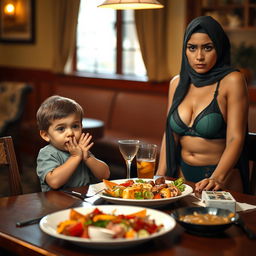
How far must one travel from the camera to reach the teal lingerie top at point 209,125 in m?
2.98

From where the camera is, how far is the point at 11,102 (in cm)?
719

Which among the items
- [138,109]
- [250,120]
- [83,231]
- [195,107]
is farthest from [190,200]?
[138,109]

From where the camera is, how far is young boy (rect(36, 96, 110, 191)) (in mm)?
2389

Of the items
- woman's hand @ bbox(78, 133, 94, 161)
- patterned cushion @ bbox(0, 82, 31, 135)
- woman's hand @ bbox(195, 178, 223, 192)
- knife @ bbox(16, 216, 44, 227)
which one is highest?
woman's hand @ bbox(78, 133, 94, 161)

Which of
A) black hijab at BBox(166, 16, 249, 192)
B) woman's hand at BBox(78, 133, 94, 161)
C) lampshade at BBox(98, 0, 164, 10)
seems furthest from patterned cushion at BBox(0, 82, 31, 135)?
woman's hand at BBox(78, 133, 94, 161)

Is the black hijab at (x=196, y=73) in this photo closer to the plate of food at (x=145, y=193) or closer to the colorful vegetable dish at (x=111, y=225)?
the plate of food at (x=145, y=193)

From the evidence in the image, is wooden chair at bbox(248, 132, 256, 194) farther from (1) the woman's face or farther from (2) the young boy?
(2) the young boy

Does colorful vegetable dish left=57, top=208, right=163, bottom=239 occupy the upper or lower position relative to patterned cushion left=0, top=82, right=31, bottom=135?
upper

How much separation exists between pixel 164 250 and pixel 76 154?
854mm

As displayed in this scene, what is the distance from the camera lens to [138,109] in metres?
6.65

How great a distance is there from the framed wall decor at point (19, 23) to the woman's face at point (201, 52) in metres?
5.61

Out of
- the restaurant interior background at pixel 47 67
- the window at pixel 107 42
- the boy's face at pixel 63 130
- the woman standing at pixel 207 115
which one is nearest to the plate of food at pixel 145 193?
the boy's face at pixel 63 130

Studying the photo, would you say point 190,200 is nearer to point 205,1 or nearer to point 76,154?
point 76,154

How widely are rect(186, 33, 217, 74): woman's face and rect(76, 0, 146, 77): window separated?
421 centimetres
